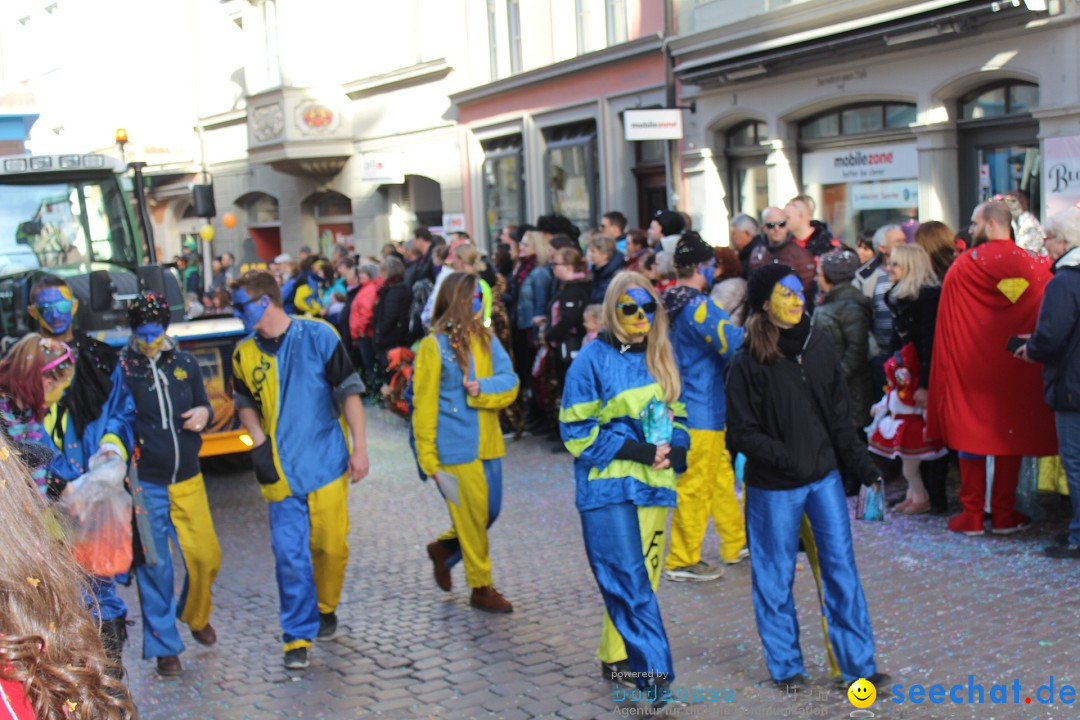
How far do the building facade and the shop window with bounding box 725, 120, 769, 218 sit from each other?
0.02 metres

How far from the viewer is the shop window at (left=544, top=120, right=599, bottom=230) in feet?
61.5

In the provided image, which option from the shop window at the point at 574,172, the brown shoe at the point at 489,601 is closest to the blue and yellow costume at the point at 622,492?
the brown shoe at the point at 489,601

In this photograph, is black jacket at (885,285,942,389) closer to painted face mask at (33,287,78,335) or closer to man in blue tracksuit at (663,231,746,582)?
man in blue tracksuit at (663,231,746,582)

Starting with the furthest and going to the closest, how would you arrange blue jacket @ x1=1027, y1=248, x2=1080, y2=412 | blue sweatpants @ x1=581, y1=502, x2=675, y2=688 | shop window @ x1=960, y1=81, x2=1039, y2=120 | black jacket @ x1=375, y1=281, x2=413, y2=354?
black jacket @ x1=375, y1=281, x2=413, y2=354 → shop window @ x1=960, y1=81, x2=1039, y2=120 → blue jacket @ x1=1027, y1=248, x2=1080, y2=412 → blue sweatpants @ x1=581, y1=502, x2=675, y2=688

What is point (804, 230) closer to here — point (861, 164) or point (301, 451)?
point (861, 164)

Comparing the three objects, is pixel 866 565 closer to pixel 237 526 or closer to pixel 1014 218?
pixel 1014 218

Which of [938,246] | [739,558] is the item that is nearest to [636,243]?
[938,246]

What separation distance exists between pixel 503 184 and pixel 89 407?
16.0 meters

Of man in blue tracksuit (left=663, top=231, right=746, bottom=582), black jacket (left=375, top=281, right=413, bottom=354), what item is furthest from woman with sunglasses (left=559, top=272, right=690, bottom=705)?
black jacket (left=375, top=281, right=413, bottom=354)

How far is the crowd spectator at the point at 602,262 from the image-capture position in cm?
1062

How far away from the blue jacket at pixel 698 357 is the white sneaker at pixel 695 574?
2.56 ft

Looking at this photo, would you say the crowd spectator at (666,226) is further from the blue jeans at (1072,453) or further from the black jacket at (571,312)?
the blue jeans at (1072,453)

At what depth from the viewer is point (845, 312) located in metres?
8.37

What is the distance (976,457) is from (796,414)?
9.55 feet
